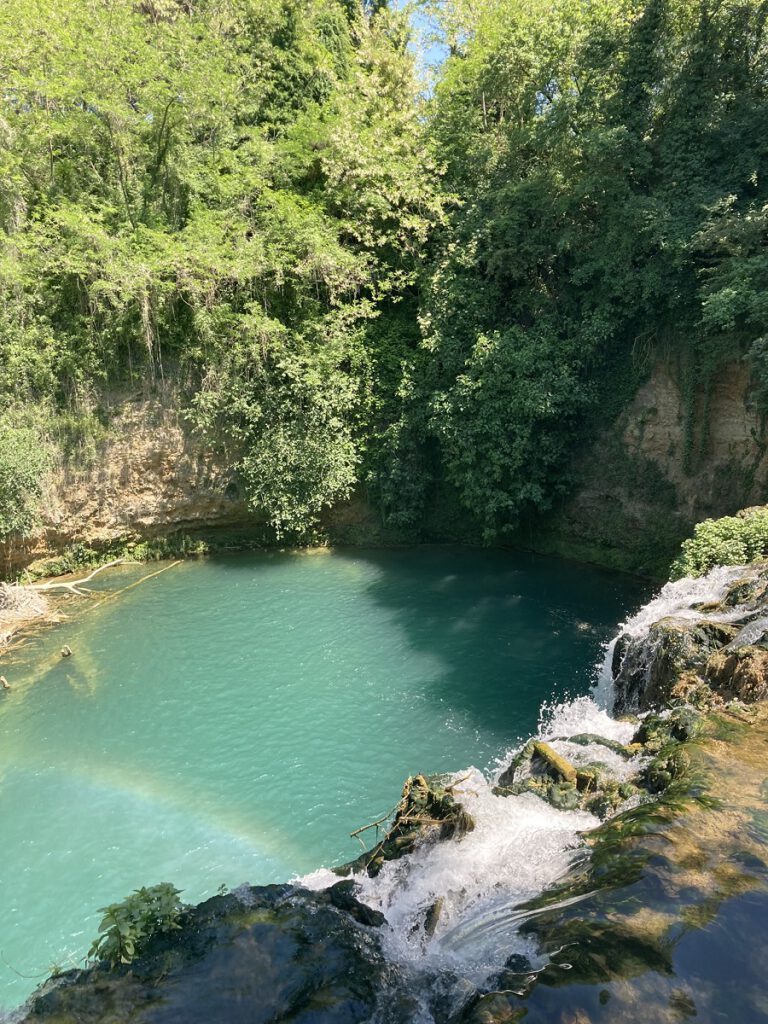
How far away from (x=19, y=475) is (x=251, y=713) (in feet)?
30.0

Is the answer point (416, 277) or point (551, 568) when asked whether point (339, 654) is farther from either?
point (416, 277)

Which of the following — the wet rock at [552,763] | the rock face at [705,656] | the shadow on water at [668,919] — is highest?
the rock face at [705,656]

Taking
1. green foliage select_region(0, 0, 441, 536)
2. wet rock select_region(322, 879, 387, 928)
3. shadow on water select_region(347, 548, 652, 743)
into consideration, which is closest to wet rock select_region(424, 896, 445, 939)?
wet rock select_region(322, 879, 387, 928)

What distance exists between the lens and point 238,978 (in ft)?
14.0

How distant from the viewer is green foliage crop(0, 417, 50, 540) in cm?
1519

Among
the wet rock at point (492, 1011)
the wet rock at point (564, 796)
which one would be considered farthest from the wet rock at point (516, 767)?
the wet rock at point (492, 1011)

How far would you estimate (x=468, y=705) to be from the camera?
10180 millimetres

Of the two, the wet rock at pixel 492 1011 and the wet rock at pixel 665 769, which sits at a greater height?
the wet rock at pixel 665 769

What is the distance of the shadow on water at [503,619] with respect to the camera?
1041cm

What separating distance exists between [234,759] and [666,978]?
6965mm

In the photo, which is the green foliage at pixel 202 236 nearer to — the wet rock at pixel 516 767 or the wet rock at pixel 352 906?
the wet rock at pixel 516 767

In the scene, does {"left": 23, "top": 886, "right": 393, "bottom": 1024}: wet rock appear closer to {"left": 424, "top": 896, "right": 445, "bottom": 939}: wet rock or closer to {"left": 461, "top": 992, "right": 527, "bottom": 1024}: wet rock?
{"left": 424, "top": 896, "right": 445, "bottom": 939}: wet rock

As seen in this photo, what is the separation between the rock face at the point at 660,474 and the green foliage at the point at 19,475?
12.4 meters

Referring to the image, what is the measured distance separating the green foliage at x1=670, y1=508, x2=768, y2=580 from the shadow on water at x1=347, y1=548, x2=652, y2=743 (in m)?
2.40
